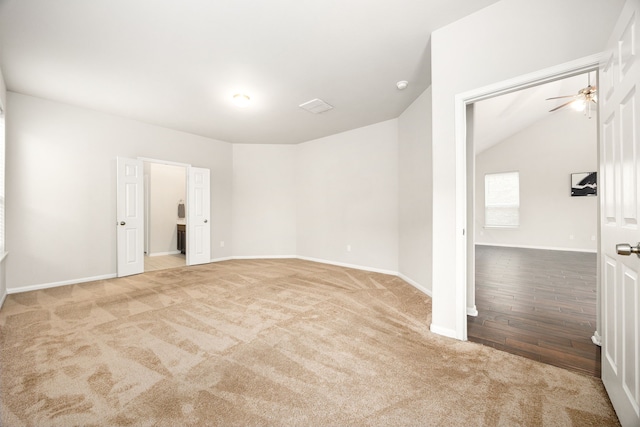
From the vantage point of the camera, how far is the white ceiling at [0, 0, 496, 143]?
2.02m

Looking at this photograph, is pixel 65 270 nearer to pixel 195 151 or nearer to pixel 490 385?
pixel 195 151

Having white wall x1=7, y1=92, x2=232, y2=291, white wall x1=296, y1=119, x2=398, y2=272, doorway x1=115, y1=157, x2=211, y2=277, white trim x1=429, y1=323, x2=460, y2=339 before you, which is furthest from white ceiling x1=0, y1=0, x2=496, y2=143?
white trim x1=429, y1=323, x2=460, y2=339

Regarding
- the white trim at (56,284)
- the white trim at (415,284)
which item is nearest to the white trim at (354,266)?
the white trim at (415,284)

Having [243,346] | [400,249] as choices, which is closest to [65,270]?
[243,346]

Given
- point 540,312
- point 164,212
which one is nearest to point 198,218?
point 164,212

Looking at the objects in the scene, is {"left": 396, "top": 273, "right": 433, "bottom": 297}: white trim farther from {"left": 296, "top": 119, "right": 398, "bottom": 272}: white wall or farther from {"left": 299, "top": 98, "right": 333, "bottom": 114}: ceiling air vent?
{"left": 299, "top": 98, "right": 333, "bottom": 114}: ceiling air vent

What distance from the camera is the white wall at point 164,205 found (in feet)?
21.4

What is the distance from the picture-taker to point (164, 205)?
6.76 meters

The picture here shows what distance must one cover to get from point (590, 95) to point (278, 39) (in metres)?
4.84

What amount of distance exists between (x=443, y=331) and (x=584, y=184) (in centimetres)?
758

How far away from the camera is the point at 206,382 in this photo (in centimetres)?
161

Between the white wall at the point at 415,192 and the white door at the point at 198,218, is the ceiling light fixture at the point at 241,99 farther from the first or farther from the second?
the white wall at the point at 415,192

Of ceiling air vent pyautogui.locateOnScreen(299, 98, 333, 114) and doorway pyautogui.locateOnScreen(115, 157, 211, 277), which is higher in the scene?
ceiling air vent pyautogui.locateOnScreen(299, 98, 333, 114)

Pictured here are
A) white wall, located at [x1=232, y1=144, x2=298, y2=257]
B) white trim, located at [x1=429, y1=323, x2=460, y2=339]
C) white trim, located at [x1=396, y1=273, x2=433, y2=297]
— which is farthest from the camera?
white wall, located at [x1=232, y1=144, x2=298, y2=257]
